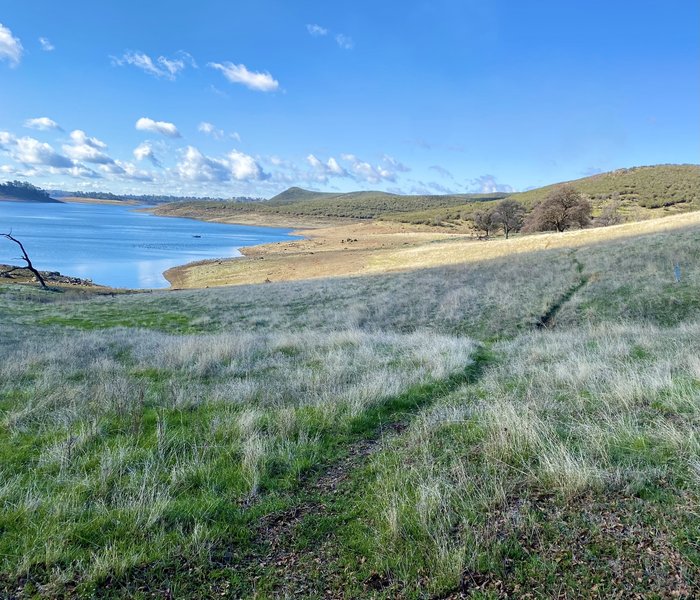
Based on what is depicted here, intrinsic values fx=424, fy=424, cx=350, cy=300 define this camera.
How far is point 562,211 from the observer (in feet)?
179

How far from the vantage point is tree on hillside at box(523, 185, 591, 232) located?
54000mm

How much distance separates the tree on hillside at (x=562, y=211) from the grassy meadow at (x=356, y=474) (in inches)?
1972

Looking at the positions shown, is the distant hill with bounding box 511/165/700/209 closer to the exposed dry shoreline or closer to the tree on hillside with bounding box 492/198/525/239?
the tree on hillside with bounding box 492/198/525/239

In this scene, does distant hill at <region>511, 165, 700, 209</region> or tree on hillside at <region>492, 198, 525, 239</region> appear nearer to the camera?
tree on hillside at <region>492, 198, 525, 239</region>

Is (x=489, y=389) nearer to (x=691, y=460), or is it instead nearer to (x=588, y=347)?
(x=691, y=460)

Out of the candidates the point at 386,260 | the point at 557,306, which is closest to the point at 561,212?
the point at 386,260

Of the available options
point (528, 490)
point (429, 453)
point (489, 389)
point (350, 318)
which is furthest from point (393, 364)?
point (350, 318)

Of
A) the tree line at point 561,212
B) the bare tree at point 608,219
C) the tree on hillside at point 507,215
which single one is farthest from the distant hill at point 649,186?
the tree line at point 561,212

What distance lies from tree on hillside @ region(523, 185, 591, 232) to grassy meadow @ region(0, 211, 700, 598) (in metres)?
50.1

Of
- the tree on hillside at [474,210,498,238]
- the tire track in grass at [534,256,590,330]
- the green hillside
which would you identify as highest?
the green hillside

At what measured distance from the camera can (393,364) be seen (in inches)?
369

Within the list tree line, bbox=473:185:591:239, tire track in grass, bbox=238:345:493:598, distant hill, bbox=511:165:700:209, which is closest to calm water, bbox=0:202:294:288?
tree line, bbox=473:185:591:239

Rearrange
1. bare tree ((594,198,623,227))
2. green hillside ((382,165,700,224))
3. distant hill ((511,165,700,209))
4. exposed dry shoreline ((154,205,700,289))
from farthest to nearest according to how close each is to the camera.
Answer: distant hill ((511,165,700,209)) → green hillside ((382,165,700,224)) → bare tree ((594,198,623,227)) → exposed dry shoreline ((154,205,700,289))

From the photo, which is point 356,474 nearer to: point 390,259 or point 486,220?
point 390,259
